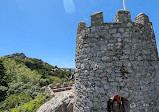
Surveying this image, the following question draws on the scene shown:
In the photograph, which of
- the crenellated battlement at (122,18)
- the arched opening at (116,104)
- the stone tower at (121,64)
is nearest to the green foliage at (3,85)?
the stone tower at (121,64)

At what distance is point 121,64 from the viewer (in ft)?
10.8

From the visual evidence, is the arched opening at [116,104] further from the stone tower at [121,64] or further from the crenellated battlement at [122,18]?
the crenellated battlement at [122,18]

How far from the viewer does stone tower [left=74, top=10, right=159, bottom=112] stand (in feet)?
10.5

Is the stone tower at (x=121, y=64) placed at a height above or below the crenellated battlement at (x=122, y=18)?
below

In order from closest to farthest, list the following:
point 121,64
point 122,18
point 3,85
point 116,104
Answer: point 116,104, point 121,64, point 122,18, point 3,85

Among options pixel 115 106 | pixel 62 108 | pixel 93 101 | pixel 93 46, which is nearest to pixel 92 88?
pixel 93 101

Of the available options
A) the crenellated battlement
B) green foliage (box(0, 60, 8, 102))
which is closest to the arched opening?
the crenellated battlement

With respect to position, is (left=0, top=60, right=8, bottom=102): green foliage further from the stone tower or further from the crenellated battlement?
the crenellated battlement

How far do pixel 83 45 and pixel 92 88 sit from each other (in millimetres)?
1860

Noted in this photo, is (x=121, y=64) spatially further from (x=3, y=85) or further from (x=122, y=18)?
(x=3, y=85)

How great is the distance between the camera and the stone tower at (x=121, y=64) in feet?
10.5

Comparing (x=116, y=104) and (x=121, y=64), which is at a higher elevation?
(x=121, y=64)

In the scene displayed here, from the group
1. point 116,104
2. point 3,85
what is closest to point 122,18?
point 116,104

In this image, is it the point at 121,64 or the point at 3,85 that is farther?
the point at 3,85
